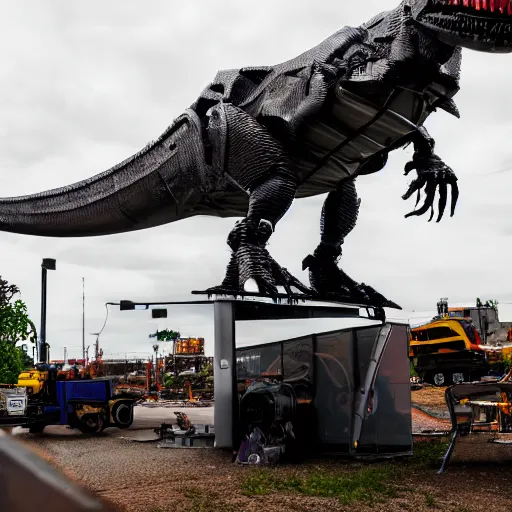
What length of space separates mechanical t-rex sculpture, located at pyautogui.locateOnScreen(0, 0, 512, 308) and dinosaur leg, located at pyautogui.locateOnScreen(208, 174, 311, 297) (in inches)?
0.5

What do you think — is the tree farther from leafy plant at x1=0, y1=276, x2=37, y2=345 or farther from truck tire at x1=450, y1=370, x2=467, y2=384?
truck tire at x1=450, y1=370, x2=467, y2=384

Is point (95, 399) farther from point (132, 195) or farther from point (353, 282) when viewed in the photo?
point (353, 282)

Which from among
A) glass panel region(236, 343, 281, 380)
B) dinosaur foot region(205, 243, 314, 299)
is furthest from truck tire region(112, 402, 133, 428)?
dinosaur foot region(205, 243, 314, 299)

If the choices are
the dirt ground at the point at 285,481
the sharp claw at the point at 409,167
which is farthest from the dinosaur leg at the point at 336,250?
the dirt ground at the point at 285,481

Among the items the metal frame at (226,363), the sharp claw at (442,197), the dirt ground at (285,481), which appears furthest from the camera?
the sharp claw at (442,197)

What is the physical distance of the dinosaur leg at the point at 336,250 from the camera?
926 centimetres

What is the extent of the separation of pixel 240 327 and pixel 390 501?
2966 millimetres

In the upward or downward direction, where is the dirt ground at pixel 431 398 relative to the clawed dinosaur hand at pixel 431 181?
downward

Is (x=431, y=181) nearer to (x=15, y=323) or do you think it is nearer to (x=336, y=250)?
(x=336, y=250)

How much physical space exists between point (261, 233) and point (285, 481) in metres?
2.70

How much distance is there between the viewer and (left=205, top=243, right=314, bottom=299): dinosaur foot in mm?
7408

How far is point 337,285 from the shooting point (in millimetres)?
9336

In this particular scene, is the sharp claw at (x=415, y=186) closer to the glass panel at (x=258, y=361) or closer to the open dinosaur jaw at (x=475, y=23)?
the open dinosaur jaw at (x=475, y=23)

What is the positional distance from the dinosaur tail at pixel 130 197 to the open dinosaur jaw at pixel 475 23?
3.07 m
